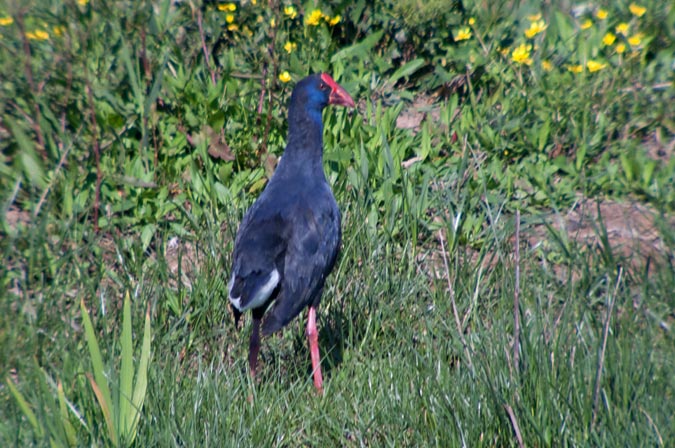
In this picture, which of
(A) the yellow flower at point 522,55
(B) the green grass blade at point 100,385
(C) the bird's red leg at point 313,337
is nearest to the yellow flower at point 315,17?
(A) the yellow flower at point 522,55

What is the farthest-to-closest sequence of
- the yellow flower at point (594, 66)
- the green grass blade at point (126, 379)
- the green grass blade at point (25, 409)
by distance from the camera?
the yellow flower at point (594, 66) → the green grass blade at point (126, 379) → the green grass blade at point (25, 409)

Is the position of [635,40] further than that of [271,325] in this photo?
Yes

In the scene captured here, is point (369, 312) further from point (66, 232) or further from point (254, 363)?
point (66, 232)

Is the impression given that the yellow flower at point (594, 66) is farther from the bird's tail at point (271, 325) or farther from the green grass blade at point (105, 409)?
the green grass blade at point (105, 409)

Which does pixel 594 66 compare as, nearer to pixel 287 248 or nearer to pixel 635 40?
pixel 635 40

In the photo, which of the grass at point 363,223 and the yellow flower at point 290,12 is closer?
the grass at point 363,223

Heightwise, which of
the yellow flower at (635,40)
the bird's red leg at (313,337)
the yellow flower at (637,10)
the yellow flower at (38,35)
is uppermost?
the yellow flower at (38,35)

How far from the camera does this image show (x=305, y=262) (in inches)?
138

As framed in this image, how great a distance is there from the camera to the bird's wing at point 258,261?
3.40m

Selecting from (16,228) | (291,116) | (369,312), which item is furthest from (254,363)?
(16,228)

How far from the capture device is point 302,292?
3.47m

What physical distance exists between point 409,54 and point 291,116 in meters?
1.67

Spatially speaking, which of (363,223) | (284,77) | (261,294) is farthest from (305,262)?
(284,77)

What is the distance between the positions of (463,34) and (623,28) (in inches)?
35.3
